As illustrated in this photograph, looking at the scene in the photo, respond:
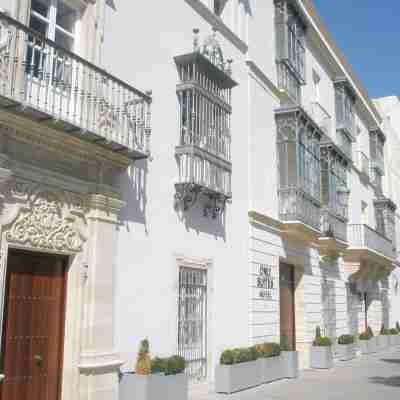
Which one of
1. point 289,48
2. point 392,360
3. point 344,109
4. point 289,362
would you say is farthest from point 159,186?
point 344,109

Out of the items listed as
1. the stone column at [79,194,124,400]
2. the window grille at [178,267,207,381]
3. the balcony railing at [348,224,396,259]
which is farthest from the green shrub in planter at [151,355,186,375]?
the balcony railing at [348,224,396,259]

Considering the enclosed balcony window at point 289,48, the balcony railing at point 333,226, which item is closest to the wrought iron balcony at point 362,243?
the balcony railing at point 333,226

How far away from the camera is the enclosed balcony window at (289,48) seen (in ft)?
52.2

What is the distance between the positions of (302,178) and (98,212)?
844cm

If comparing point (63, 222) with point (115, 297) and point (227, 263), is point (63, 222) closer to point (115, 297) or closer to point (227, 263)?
point (115, 297)

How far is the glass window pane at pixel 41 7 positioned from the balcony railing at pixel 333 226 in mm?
11064

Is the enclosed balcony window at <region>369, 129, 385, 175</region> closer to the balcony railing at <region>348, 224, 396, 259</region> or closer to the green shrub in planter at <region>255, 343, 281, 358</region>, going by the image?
the balcony railing at <region>348, 224, 396, 259</region>

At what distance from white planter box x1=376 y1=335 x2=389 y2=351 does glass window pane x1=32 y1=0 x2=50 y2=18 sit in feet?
62.4

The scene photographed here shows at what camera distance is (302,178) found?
15.5 m

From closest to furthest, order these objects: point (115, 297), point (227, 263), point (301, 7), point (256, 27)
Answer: point (115, 297), point (227, 263), point (256, 27), point (301, 7)

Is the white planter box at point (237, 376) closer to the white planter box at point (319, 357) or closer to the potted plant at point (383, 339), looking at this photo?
the white planter box at point (319, 357)

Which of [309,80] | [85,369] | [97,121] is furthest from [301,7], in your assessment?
[85,369]

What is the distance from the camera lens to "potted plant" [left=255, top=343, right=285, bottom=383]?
40.1 feet

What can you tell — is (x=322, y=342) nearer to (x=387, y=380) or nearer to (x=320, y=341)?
(x=320, y=341)
